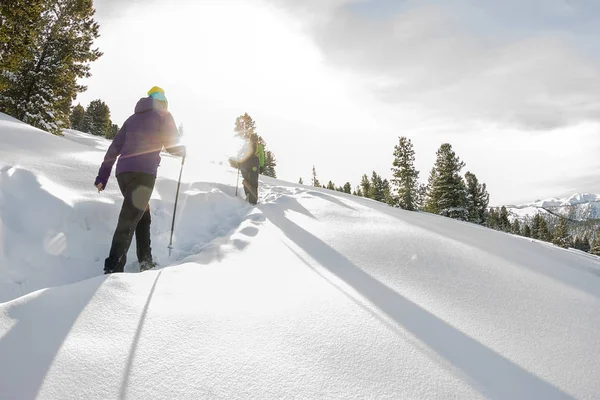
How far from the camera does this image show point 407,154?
34531 mm

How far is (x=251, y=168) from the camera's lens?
8469mm

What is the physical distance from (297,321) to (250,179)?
22.1ft

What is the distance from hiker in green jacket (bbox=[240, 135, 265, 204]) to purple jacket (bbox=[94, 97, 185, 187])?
14.3 feet

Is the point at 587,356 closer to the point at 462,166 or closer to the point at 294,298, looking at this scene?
the point at 294,298

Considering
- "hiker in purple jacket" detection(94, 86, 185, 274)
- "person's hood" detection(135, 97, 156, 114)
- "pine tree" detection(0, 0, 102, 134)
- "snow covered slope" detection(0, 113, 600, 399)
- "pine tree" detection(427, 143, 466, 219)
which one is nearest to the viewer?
"snow covered slope" detection(0, 113, 600, 399)

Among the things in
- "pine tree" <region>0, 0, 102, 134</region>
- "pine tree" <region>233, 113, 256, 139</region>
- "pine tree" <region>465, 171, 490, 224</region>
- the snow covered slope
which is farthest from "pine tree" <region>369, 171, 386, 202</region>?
the snow covered slope

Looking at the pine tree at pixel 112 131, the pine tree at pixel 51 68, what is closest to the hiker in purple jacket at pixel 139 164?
the pine tree at pixel 51 68

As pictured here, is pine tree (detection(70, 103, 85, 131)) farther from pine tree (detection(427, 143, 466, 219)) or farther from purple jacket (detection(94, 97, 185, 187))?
purple jacket (detection(94, 97, 185, 187))

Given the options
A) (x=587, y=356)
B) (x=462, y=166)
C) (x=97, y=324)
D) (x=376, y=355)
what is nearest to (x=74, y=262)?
(x=97, y=324)

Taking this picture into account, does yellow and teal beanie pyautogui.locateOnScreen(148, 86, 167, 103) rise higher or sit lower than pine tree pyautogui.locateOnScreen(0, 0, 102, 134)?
lower

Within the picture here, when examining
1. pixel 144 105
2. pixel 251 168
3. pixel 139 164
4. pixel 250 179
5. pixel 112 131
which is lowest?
pixel 250 179

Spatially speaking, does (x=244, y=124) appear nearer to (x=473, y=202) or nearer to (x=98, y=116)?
(x=98, y=116)

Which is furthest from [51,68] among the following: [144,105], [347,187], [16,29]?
[347,187]

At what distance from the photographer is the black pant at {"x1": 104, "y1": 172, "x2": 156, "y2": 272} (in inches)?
124
